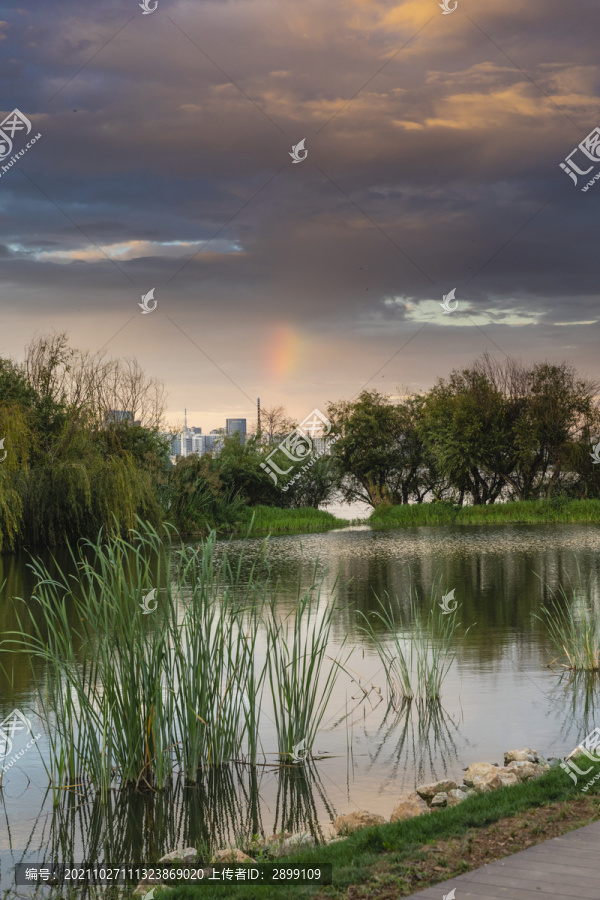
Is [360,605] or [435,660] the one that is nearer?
[435,660]

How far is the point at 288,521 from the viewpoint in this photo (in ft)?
105

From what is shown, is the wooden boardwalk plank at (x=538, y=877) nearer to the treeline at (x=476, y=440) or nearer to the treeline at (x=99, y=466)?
the treeline at (x=99, y=466)

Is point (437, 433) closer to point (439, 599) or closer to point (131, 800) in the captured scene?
point (439, 599)

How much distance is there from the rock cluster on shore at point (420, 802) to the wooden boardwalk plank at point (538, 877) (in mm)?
1064

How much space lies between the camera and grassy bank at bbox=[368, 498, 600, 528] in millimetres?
32094

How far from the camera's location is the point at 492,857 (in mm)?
4008

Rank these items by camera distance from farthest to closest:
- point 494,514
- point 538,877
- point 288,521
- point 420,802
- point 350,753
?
point 494,514
point 288,521
point 350,753
point 420,802
point 538,877

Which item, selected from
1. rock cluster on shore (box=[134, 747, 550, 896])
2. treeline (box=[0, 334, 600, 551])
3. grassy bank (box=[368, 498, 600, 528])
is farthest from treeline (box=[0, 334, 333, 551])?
rock cluster on shore (box=[134, 747, 550, 896])

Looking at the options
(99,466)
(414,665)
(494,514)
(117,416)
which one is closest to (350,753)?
Answer: (414,665)

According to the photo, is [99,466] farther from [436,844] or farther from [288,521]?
[436,844]

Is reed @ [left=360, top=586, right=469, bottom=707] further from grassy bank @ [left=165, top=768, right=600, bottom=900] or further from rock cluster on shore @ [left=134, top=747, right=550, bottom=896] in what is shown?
grassy bank @ [left=165, top=768, right=600, bottom=900]

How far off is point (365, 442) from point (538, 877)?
34.9 metres

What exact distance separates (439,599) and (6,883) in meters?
10.7

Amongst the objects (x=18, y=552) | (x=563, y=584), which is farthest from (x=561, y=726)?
(x=18, y=552)
